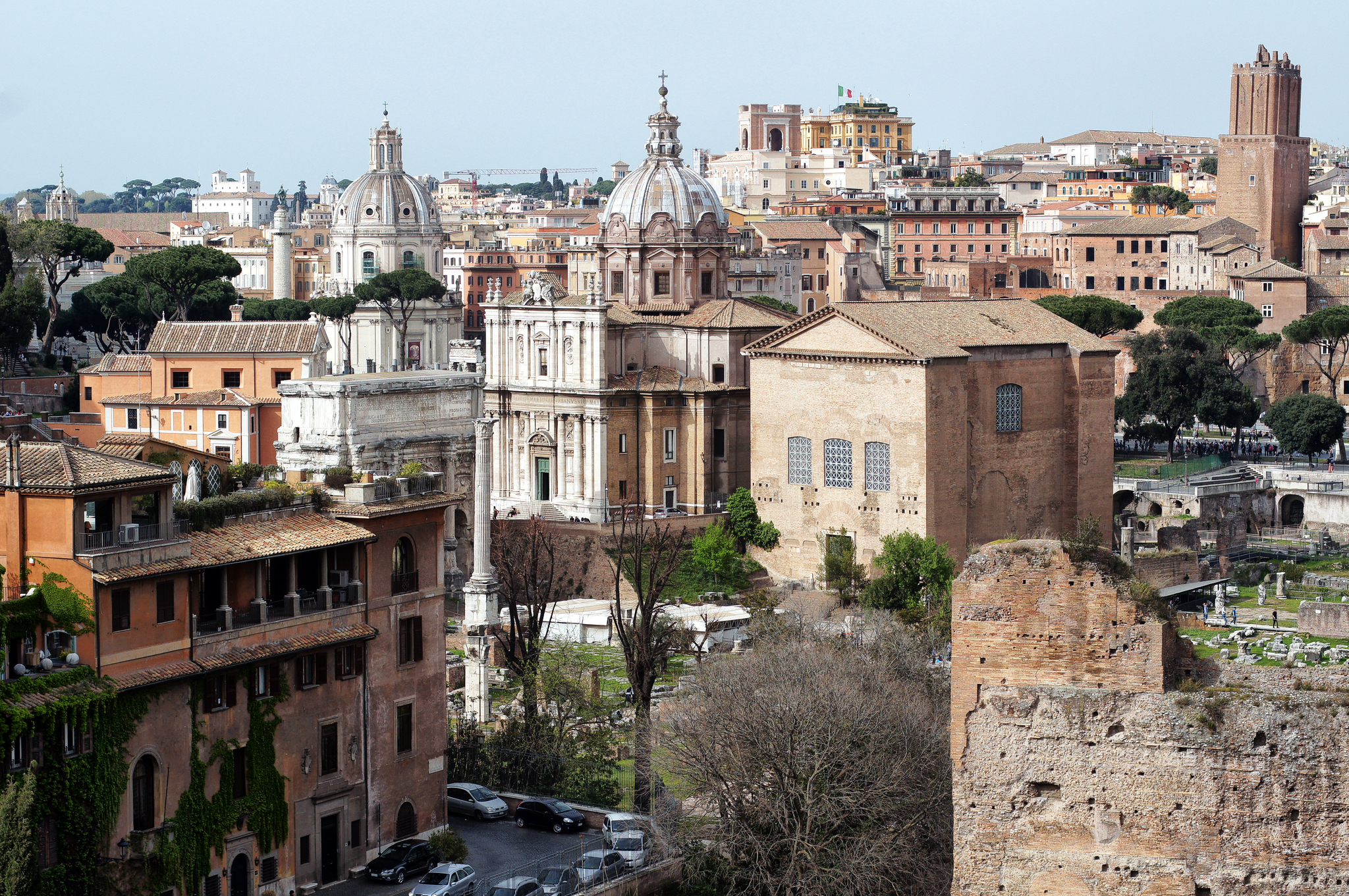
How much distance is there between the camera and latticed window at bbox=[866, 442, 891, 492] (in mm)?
49500

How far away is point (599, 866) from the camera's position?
28.7 meters

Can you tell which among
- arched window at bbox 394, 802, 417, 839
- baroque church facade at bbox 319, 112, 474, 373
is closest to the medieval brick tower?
baroque church facade at bbox 319, 112, 474, 373

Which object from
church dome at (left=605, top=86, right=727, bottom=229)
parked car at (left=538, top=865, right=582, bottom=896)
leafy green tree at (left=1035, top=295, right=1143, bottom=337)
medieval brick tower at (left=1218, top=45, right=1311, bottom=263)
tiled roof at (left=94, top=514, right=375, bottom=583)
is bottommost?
parked car at (left=538, top=865, right=582, bottom=896)

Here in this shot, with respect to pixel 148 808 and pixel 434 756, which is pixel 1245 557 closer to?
pixel 434 756

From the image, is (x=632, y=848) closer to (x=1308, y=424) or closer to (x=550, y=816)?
(x=550, y=816)

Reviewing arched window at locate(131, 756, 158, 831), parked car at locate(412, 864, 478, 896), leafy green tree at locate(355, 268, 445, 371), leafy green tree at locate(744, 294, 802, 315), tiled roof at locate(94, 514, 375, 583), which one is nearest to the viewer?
arched window at locate(131, 756, 158, 831)

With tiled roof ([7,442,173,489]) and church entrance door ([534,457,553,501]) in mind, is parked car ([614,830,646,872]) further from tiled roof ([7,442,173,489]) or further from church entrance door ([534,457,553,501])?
church entrance door ([534,457,553,501])

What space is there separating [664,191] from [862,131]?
74825 millimetres

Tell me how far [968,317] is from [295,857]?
27147 mm

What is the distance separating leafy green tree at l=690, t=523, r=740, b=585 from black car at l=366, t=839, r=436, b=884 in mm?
22296

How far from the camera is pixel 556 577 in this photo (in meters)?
50.8

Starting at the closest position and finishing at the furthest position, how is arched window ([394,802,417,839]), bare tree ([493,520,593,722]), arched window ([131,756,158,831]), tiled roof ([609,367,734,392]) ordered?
1. arched window ([131,756,158,831])
2. arched window ([394,802,417,839])
3. bare tree ([493,520,593,722])
4. tiled roof ([609,367,734,392])

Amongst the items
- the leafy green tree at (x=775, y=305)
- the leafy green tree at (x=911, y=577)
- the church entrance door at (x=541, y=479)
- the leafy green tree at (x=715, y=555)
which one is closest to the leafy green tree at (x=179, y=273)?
the church entrance door at (x=541, y=479)

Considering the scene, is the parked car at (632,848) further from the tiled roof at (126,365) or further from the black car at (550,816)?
the tiled roof at (126,365)
